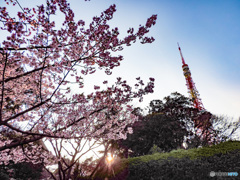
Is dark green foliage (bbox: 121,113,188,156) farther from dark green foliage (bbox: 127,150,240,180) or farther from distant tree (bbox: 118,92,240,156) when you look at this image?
dark green foliage (bbox: 127,150,240,180)

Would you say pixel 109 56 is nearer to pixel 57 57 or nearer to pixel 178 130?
pixel 57 57

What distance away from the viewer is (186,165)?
6.88m

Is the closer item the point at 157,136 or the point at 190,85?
the point at 157,136

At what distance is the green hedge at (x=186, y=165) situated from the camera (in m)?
6.05

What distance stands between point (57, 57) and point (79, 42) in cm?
61

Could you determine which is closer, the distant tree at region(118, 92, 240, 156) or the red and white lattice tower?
the distant tree at region(118, 92, 240, 156)

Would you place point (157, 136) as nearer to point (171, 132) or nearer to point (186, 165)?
point (171, 132)

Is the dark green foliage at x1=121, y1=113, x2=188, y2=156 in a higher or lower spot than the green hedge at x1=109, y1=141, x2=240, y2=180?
higher

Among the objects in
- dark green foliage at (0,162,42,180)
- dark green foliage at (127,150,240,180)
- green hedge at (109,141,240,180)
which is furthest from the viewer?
dark green foliage at (0,162,42,180)

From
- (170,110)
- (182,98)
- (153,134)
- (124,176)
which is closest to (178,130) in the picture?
(153,134)

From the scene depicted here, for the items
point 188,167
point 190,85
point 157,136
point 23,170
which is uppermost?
point 190,85

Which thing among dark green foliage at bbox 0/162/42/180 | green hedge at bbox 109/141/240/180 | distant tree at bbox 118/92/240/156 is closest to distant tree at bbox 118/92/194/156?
distant tree at bbox 118/92/240/156

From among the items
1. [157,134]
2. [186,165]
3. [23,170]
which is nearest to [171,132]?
[157,134]

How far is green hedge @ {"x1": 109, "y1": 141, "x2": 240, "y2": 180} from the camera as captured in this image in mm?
6055
